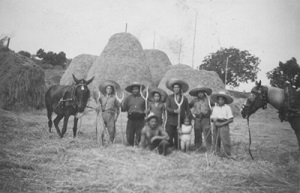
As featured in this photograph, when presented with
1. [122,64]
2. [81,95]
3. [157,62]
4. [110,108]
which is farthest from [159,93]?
[157,62]

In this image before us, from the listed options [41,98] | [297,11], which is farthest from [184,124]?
[41,98]

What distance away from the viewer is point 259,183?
358cm

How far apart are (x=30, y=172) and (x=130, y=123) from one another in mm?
3099

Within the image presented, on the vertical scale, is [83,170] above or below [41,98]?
below

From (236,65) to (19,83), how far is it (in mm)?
34286

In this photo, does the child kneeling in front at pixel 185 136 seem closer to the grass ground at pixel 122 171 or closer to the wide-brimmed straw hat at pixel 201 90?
the grass ground at pixel 122 171

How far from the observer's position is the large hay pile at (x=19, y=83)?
32.1ft

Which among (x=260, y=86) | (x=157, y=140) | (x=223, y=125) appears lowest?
(x=157, y=140)

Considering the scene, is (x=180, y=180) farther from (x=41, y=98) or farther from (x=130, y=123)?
(x=41, y=98)

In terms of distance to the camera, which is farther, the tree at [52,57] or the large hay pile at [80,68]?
the tree at [52,57]

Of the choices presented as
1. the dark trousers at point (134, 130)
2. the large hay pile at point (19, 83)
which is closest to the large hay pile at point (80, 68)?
the large hay pile at point (19, 83)

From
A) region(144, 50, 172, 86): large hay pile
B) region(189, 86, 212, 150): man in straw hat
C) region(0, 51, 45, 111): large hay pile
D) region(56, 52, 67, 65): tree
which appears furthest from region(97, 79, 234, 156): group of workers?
region(56, 52, 67, 65): tree

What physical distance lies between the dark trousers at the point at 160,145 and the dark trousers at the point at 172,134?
79cm

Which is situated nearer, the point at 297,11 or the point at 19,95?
the point at 297,11
